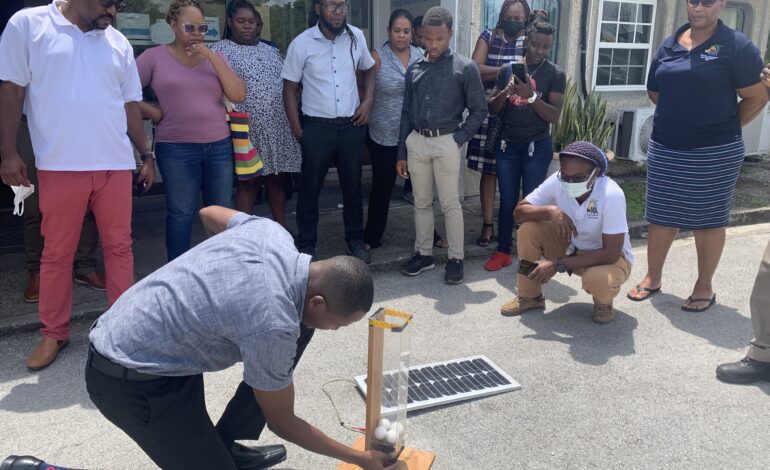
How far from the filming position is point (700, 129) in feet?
13.4

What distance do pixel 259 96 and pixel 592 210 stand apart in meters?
2.49

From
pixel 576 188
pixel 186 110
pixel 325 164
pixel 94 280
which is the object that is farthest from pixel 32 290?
pixel 576 188

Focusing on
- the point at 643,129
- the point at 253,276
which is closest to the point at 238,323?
the point at 253,276

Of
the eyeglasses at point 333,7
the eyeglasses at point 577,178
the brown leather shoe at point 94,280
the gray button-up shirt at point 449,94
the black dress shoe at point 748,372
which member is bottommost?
the black dress shoe at point 748,372

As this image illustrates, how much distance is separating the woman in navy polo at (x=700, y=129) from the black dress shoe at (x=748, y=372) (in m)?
0.94

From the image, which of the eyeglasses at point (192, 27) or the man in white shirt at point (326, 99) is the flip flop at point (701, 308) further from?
the eyeglasses at point (192, 27)

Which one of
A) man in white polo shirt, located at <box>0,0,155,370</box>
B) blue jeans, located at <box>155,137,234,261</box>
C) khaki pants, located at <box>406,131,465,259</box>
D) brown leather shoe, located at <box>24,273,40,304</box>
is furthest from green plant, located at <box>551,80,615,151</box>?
brown leather shoe, located at <box>24,273,40,304</box>

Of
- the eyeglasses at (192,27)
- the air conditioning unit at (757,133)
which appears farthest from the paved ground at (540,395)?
the air conditioning unit at (757,133)

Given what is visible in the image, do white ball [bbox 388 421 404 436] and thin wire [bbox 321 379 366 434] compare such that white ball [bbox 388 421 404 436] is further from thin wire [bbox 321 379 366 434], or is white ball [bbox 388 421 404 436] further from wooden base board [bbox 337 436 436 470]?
thin wire [bbox 321 379 366 434]

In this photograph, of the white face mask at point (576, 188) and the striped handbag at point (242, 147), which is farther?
the striped handbag at point (242, 147)

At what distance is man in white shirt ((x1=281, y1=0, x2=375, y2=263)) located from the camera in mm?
4566

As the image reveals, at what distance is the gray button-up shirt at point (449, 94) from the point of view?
4543mm

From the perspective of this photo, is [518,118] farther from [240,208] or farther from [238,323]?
[238,323]

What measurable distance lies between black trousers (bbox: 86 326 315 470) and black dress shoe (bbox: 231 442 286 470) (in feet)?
1.34
